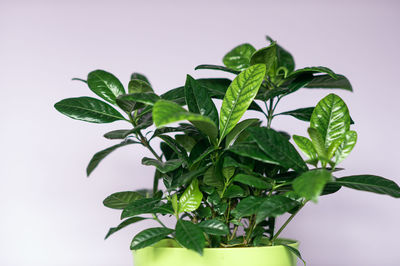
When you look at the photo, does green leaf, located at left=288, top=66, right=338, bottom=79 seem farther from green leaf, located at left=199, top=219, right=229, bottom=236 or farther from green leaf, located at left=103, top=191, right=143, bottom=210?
green leaf, located at left=103, top=191, right=143, bottom=210

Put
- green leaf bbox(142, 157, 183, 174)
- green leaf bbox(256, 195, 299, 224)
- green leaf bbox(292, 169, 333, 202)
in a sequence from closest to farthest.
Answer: green leaf bbox(292, 169, 333, 202) → green leaf bbox(256, 195, 299, 224) → green leaf bbox(142, 157, 183, 174)

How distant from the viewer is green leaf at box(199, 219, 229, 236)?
83 cm

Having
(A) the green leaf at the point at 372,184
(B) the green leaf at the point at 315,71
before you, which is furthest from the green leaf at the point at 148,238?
(B) the green leaf at the point at 315,71

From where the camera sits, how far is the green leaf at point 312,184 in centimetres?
66

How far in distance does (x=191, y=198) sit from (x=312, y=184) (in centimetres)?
34

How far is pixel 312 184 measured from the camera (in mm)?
680

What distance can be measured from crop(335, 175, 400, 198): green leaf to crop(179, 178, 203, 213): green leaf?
299 mm

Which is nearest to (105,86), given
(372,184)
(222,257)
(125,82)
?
(222,257)

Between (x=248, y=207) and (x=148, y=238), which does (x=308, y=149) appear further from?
(x=148, y=238)

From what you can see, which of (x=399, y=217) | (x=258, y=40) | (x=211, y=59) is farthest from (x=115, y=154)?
(x=399, y=217)

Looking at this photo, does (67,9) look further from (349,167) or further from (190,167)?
(349,167)

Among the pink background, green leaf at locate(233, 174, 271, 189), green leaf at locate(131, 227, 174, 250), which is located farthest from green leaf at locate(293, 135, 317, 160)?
the pink background

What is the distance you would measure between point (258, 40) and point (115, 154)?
0.78 metres

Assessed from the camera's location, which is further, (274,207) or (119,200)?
(119,200)
